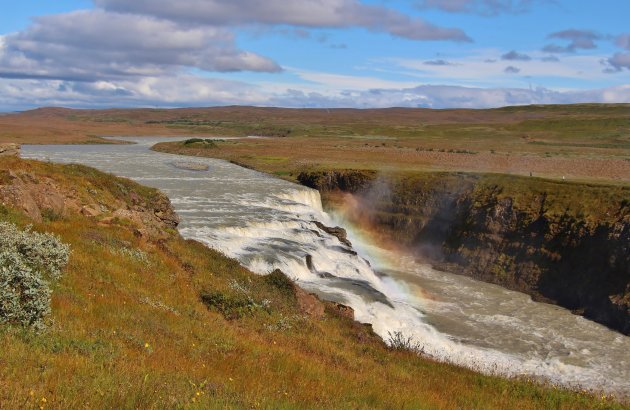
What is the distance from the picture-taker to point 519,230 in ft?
128

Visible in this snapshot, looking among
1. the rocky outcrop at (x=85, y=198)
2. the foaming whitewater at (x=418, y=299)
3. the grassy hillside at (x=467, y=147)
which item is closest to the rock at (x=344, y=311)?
the foaming whitewater at (x=418, y=299)

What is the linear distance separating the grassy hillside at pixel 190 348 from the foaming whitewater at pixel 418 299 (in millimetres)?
3805

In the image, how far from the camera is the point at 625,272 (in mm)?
30406

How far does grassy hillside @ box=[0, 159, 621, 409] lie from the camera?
22.8 ft

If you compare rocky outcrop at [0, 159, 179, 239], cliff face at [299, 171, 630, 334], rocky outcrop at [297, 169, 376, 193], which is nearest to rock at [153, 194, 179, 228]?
rocky outcrop at [0, 159, 179, 239]

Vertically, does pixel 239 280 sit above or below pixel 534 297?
above

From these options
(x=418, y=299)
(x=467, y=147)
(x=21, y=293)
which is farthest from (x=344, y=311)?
(x=467, y=147)

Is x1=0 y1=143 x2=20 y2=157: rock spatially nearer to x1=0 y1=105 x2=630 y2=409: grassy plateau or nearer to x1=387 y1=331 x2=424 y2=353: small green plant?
x1=0 y1=105 x2=630 y2=409: grassy plateau

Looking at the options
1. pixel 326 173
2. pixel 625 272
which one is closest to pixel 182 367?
pixel 625 272

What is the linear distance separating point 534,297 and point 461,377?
23.4m

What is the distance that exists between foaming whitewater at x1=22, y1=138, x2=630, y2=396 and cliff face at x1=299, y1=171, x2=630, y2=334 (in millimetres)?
→ 1857

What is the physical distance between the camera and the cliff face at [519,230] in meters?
31.8

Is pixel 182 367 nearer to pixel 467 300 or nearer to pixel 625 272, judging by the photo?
pixel 467 300

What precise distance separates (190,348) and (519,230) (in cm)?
3402
